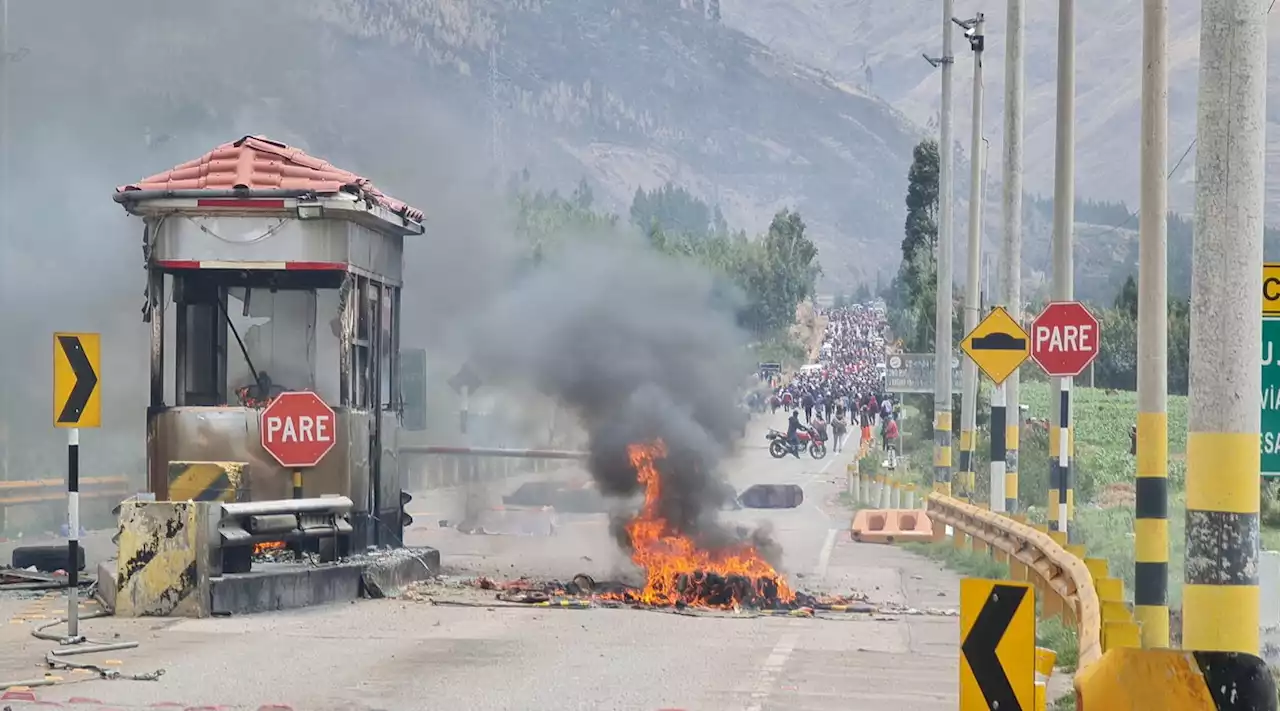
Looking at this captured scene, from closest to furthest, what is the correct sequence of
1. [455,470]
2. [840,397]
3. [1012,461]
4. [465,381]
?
1. [465,381]
2. [1012,461]
3. [455,470]
4. [840,397]

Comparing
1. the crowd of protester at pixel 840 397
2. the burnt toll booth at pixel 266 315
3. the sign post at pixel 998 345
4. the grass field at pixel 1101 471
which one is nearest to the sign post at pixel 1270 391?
the grass field at pixel 1101 471

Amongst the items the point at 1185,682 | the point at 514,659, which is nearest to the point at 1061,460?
the point at 514,659

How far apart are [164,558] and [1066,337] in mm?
8704

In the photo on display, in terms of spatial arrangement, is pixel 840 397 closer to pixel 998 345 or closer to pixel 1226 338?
pixel 998 345

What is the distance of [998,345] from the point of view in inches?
837

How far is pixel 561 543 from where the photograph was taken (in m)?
24.6

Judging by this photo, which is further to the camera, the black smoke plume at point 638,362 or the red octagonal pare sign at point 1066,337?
the black smoke plume at point 638,362

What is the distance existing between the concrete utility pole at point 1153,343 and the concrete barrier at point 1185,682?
6.22 metres

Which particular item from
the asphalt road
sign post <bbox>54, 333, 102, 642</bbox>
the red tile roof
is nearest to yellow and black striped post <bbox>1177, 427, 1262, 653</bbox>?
the asphalt road

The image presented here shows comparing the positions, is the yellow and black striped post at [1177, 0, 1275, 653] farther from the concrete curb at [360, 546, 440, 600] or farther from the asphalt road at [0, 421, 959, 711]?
the concrete curb at [360, 546, 440, 600]

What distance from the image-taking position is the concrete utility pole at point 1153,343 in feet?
43.3

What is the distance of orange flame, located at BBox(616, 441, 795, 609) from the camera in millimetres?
17078

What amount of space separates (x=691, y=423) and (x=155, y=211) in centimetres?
585

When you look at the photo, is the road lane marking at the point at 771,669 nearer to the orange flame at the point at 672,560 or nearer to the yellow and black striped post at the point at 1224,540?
A: the orange flame at the point at 672,560
